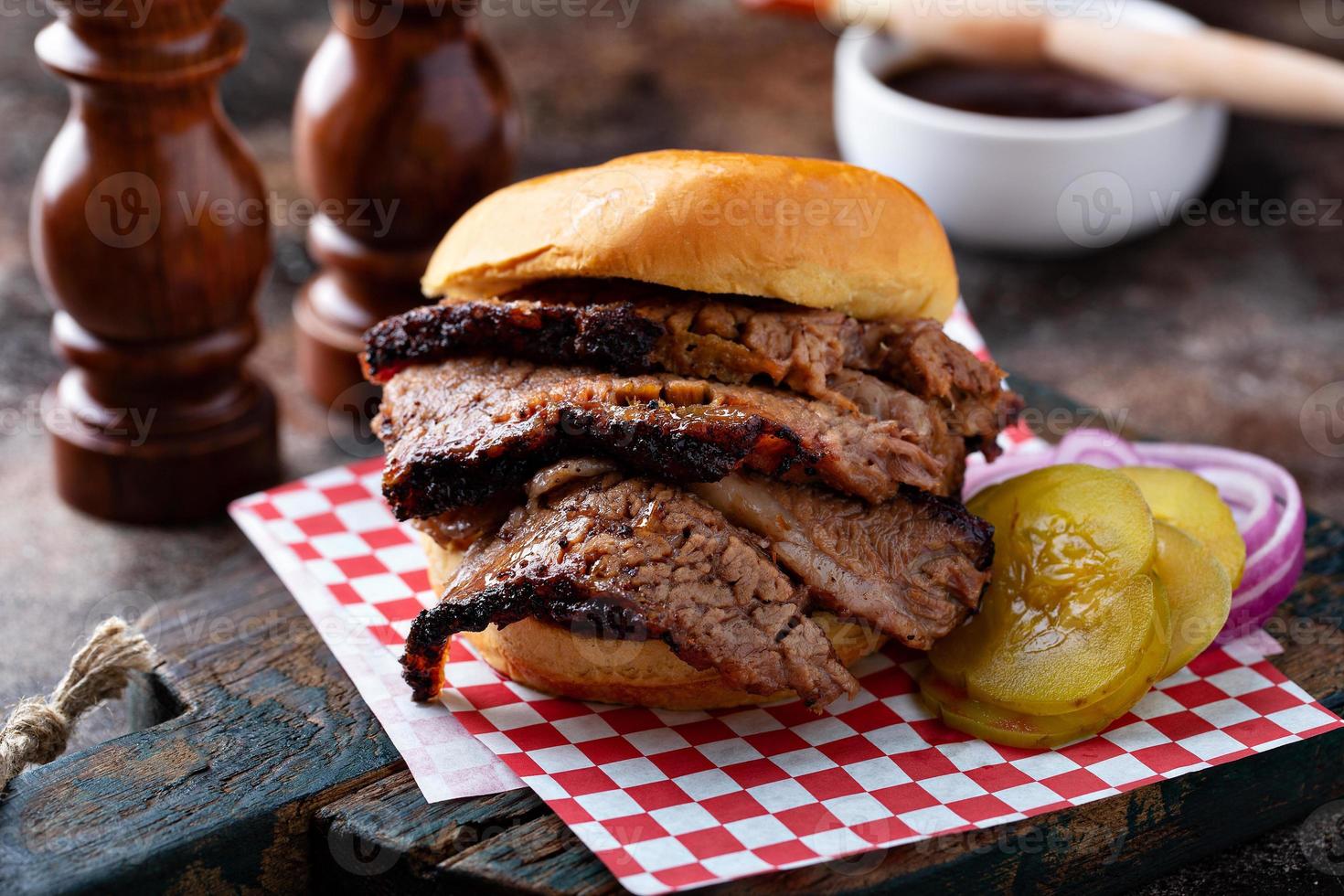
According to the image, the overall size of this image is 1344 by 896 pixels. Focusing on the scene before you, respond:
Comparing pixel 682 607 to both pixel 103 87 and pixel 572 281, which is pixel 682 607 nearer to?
pixel 572 281

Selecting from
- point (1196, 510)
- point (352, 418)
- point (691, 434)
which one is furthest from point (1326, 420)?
point (352, 418)

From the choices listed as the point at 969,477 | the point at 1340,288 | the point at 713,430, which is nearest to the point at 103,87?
the point at 713,430

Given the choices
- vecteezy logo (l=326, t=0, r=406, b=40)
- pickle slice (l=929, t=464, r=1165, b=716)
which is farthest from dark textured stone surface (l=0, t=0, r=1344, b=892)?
vecteezy logo (l=326, t=0, r=406, b=40)

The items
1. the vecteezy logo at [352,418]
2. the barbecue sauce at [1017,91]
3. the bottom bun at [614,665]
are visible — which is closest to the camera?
the bottom bun at [614,665]

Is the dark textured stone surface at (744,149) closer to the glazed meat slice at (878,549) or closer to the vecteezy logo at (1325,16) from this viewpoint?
the vecteezy logo at (1325,16)

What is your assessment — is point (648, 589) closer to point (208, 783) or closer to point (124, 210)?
point (208, 783)

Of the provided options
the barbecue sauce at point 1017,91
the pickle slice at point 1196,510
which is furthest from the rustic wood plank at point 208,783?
the barbecue sauce at point 1017,91
